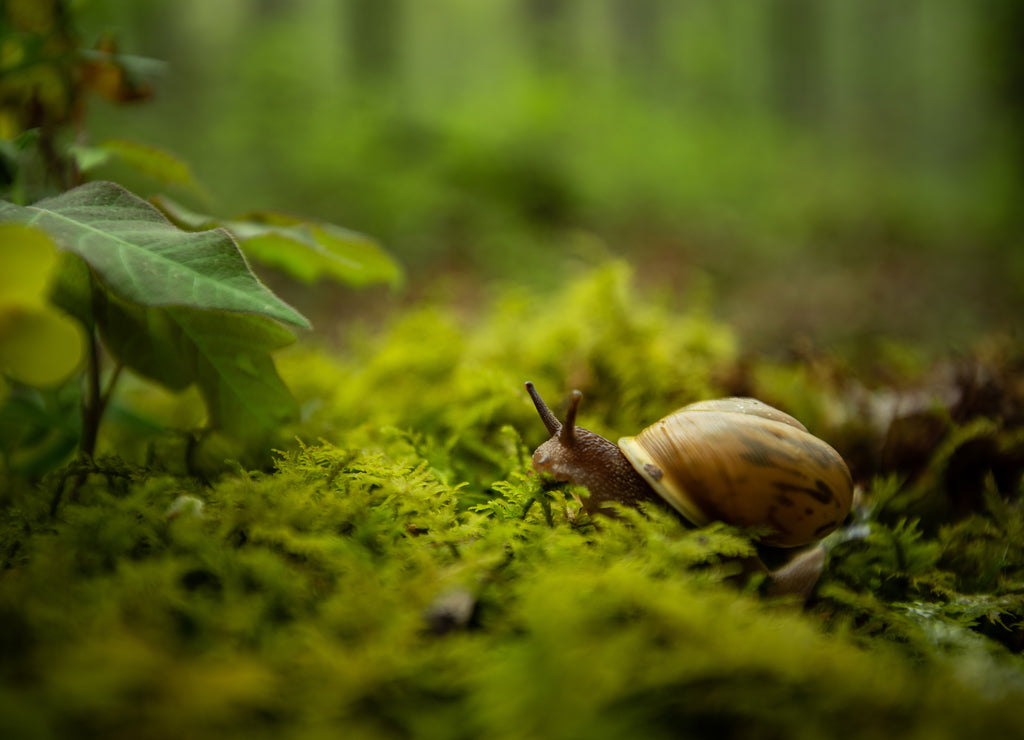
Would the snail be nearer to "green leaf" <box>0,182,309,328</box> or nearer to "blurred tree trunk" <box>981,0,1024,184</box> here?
"green leaf" <box>0,182,309,328</box>

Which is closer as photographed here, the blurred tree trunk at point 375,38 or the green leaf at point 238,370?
the green leaf at point 238,370

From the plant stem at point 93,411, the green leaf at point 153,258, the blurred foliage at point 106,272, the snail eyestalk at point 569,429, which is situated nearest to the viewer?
the blurred foliage at point 106,272

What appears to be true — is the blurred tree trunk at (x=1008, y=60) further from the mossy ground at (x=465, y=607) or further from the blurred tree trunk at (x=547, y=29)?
the mossy ground at (x=465, y=607)

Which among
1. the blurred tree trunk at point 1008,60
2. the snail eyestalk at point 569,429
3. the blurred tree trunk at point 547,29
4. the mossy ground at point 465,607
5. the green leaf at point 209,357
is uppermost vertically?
the blurred tree trunk at point 547,29

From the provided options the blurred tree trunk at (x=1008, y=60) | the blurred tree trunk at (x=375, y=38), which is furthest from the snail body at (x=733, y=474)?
the blurred tree trunk at (x=1008, y=60)

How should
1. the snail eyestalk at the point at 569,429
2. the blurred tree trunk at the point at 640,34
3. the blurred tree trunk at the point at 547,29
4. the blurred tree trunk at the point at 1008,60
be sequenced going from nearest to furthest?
1. the snail eyestalk at the point at 569,429
2. the blurred tree trunk at the point at 1008,60
3. the blurred tree trunk at the point at 547,29
4. the blurred tree trunk at the point at 640,34

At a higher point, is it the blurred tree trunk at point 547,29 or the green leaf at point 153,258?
the blurred tree trunk at point 547,29

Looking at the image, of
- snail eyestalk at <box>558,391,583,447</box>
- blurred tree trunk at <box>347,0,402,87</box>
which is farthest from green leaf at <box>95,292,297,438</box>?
blurred tree trunk at <box>347,0,402,87</box>

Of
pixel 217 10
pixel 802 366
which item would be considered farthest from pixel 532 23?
pixel 802 366

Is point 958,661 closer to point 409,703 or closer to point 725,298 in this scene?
point 409,703
